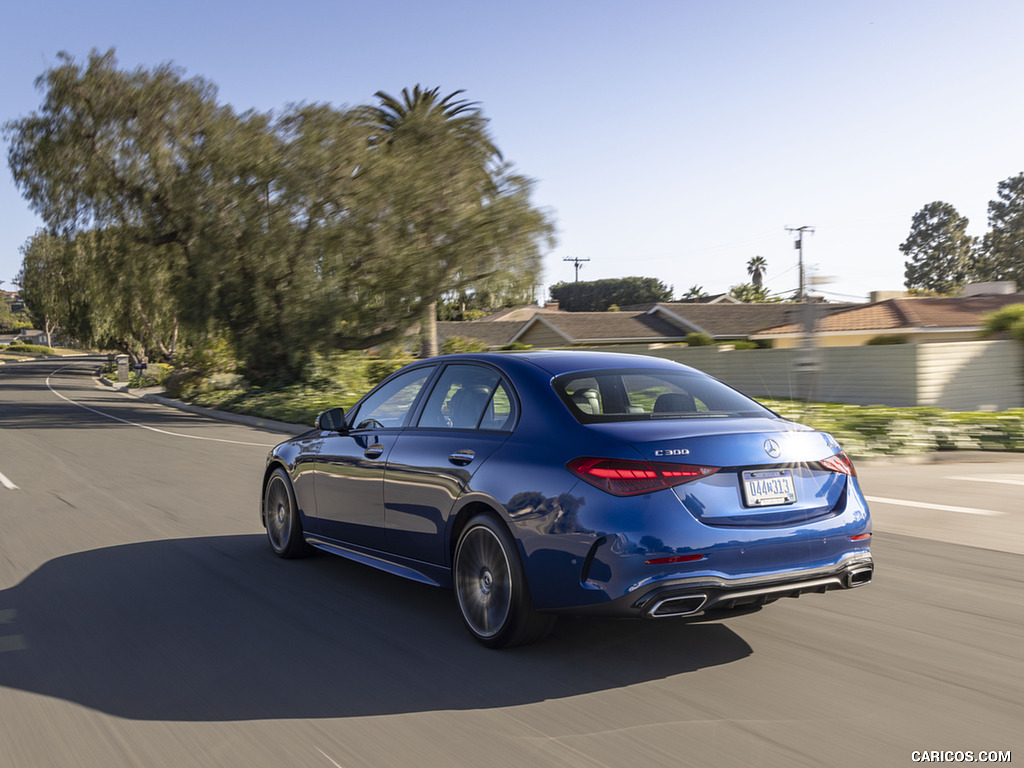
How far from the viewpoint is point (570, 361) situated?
18.5 ft

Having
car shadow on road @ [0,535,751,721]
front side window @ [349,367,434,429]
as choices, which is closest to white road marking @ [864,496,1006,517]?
car shadow on road @ [0,535,751,721]

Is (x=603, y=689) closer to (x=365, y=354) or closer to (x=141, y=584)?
(x=141, y=584)

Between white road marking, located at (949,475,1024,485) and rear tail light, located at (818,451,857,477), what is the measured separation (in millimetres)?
7121

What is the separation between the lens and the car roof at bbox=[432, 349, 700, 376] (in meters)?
5.48

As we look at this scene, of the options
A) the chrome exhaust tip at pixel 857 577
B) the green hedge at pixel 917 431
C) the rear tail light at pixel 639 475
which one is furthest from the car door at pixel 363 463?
the green hedge at pixel 917 431

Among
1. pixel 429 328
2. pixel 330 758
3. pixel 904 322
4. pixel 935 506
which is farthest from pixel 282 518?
pixel 904 322

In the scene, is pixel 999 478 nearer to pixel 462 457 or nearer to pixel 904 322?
pixel 462 457

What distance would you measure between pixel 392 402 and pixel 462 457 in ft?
4.14

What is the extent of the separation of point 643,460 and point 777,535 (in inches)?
29.1

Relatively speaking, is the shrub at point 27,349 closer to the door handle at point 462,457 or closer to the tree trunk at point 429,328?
the tree trunk at point 429,328

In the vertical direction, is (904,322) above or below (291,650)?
above

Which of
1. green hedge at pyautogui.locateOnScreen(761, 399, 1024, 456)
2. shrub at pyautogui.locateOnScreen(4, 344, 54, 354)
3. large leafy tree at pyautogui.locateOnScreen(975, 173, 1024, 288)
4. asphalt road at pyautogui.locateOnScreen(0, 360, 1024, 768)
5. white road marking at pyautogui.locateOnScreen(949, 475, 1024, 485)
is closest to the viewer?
asphalt road at pyautogui.locateOnScreen(0, 360, 1024, 768)

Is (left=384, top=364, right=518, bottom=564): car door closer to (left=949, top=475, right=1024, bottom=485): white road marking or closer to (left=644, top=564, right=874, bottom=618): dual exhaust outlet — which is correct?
(left=644, top=564, right=874, bottom=618): dual exhaust outlet

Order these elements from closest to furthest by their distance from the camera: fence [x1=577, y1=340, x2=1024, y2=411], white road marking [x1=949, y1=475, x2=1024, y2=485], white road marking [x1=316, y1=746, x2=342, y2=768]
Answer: white road marking [x1=316, y1=746, x2=342, y2=768] → white road marking [x1=949, y1=475, x2=1024, y2=485] → fence [x1=577, y1=340, x2=1024, y2=411]
